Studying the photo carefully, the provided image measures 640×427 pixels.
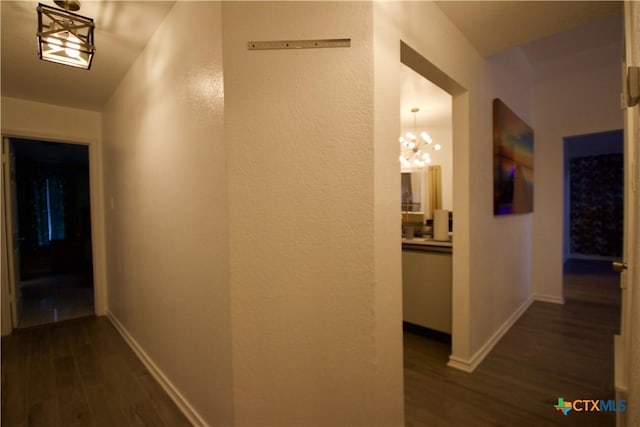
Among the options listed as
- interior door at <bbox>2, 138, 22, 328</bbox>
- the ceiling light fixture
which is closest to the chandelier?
the ceiling light fixture

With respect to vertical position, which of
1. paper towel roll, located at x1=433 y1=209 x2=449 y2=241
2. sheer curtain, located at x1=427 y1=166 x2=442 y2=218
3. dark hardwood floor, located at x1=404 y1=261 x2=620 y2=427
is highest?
sheer curtain, located at x1=427 y1=166 x2=442 y2=218

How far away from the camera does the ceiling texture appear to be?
1722 millimetres

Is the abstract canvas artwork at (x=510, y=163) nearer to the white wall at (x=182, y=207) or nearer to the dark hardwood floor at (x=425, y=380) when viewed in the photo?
the dark hardwood floor at (x=425, y=380)

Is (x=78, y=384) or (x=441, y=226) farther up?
(x=441, y=226)

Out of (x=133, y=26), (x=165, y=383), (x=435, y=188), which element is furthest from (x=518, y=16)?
(x=435, y=188)

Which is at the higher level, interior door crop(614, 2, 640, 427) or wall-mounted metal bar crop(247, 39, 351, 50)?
wall-mounted metal bar crop(247, 39, 351, 50)

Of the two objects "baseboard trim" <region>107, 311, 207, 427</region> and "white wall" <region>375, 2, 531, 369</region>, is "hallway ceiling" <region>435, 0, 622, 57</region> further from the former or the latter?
"baseboard trim" <region>107, 311, 207, 427</region>

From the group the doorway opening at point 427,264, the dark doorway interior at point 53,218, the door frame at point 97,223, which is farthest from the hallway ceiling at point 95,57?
the dark doorway interior at point 53,218

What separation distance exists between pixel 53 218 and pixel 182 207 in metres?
7.26

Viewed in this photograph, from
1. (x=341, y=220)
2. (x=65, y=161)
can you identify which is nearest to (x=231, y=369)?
(x=341, y=220)

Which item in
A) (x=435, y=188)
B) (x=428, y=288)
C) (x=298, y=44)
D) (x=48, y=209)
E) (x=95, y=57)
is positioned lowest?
(x=428, y=288)

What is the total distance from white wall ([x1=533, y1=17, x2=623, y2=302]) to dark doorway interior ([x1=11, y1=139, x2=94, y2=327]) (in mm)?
6928

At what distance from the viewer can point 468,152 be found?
83.7 inches

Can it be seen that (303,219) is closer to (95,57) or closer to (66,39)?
(66,39)
